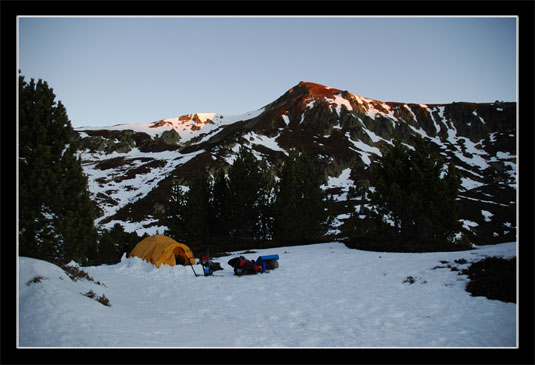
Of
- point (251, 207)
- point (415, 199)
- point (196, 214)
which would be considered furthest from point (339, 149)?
point (415, 199)

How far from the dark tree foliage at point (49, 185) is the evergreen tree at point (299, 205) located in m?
19.1

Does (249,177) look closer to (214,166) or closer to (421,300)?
(421,300)

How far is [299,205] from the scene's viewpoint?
98.4 feet

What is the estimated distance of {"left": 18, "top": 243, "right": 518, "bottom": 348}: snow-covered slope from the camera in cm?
597

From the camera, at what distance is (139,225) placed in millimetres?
74000

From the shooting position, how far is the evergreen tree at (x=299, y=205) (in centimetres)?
2973

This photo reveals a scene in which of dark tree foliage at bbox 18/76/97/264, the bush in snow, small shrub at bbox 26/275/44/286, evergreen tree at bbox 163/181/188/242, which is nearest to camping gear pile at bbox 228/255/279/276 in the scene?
dark tree foliage at bbox 18/76/97/264

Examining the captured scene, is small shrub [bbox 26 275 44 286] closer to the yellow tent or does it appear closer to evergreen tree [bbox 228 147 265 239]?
the yellow tent

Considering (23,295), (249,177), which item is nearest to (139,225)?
(249,177)

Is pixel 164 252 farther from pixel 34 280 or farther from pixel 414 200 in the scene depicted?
pixel 414 200

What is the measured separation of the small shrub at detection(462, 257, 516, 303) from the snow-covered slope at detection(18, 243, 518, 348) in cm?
34

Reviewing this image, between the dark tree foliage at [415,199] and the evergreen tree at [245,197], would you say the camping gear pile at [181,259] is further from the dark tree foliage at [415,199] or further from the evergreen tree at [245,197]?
the evergreen tree at [245,197]

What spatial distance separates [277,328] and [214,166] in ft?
329

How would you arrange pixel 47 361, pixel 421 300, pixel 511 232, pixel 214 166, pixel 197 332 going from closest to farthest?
1. pixel 47 361
2. pixel 197 332
3. pixel 421 300
4. pixel 511 232
5. pixel 214 166
